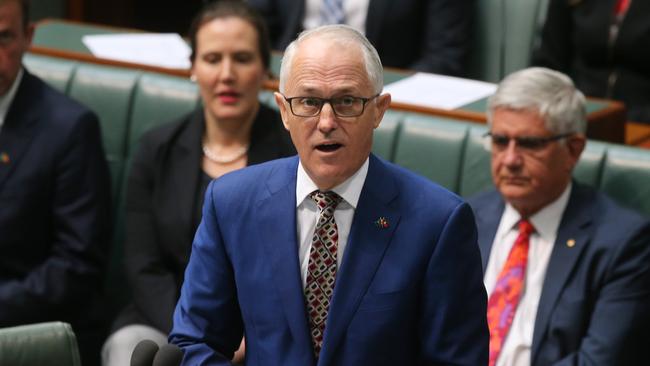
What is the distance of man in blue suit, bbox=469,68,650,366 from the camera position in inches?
98.7

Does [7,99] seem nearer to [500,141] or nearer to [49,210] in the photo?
[49,210]

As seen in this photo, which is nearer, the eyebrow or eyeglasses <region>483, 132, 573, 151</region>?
the eyebrow

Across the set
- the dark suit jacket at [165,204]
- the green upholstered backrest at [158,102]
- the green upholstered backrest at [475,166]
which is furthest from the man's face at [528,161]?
the green upholstered backrest at [158,102]

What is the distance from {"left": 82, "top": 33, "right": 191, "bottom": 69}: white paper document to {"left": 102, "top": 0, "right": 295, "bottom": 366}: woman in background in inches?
20.6

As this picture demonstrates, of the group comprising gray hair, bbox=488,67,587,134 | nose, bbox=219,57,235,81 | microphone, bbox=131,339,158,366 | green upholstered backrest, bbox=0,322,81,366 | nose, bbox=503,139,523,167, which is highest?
gray hair, bbox=488,67,587,134

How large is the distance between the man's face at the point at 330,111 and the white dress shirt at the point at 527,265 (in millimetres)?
885

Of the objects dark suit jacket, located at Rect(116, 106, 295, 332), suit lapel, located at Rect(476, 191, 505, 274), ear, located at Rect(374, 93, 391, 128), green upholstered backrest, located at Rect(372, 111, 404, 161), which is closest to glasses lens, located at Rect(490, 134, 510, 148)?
suit lapel, located at Rect(476, 191, 505, 274)

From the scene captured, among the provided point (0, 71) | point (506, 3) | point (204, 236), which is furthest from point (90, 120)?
→ point (506, 3)

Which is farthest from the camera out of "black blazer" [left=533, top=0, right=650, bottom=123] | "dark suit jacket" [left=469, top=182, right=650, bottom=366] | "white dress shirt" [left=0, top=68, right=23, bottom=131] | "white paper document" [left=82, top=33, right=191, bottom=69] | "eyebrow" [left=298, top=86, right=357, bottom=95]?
"black blazer" [left=533, top=0, right=650, bottom=123]

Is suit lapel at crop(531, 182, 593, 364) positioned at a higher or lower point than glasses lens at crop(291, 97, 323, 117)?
lower

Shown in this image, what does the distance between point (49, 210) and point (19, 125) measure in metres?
0.23

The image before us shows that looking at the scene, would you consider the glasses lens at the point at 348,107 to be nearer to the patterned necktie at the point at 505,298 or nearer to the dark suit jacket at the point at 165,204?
the patterned necktie at the point at 505,298

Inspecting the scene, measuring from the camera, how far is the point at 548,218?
2.66 metres

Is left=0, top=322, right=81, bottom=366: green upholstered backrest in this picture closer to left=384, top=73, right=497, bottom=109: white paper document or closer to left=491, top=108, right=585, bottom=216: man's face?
left=491, top=108, right=585, bottom=216: man's face
